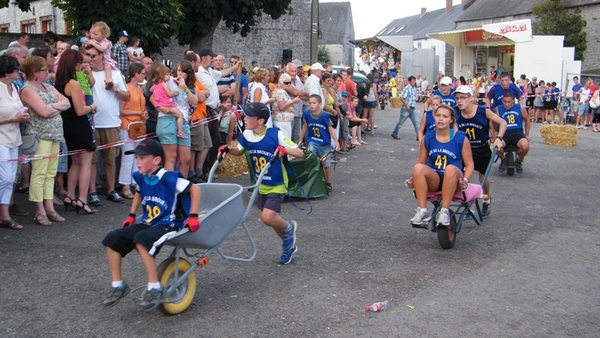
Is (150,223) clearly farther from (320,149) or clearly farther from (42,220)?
(320,149)

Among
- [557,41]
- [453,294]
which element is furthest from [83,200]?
[557,41]

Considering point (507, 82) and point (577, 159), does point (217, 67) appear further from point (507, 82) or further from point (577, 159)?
point (577, 159)

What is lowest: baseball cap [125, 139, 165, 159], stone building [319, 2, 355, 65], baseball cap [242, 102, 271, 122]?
baseball cap [125, 139, 165, 159]

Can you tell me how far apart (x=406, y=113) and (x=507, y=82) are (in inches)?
254

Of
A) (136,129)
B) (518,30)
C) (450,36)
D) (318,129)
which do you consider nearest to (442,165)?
(318,129)

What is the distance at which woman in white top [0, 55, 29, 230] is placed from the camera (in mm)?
7809

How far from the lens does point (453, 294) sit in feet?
20.3

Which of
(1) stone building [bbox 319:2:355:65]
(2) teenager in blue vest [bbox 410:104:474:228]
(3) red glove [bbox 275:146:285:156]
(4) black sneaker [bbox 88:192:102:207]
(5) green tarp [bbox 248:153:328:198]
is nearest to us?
(3) red glove [bbox 275:146:285:156]

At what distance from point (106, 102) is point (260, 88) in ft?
11.5

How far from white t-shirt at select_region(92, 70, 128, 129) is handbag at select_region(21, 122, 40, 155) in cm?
126

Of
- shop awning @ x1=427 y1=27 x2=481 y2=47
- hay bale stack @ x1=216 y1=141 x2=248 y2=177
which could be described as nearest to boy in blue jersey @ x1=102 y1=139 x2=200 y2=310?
hay bale stack @ x1=216 y1=141 x2=248 y2=177

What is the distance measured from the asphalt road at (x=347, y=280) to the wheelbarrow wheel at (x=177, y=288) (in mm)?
94

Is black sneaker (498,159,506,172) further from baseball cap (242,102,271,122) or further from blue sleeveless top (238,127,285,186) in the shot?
baseball cap (242,102,271,122)

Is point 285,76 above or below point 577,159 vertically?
above
